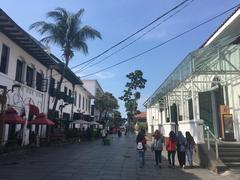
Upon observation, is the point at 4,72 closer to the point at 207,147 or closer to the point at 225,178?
the point at 207,147

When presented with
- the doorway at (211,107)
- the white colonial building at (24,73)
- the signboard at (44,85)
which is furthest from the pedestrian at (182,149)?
the signboard at (44,85)

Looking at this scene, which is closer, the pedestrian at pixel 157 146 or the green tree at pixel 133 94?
the pedestrian at pixel 157 146

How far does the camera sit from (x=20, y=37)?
1952 centimetres

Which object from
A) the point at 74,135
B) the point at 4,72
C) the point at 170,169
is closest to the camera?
the point at 170,169

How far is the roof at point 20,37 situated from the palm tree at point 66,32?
7.29ft

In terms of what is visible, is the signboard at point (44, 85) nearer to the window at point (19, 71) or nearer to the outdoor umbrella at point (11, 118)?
the window at point (19, 71)

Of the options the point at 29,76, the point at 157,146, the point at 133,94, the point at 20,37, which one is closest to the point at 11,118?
the point at 20,37

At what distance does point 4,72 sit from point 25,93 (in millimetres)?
3490

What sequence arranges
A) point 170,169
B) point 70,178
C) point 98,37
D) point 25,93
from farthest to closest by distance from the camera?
point 98,37
point 25,93
point 170,169
point 70,178

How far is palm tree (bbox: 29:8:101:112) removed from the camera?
26.6 m

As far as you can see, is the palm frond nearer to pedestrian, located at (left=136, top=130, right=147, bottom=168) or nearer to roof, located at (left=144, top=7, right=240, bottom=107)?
roof, located at (left=144, top=7, right=240, bottom=107)

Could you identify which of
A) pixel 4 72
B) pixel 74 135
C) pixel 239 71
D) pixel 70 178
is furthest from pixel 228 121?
pixel 74 135

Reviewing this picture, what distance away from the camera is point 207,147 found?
1330 cm

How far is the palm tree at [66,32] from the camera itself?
87.2 feet
